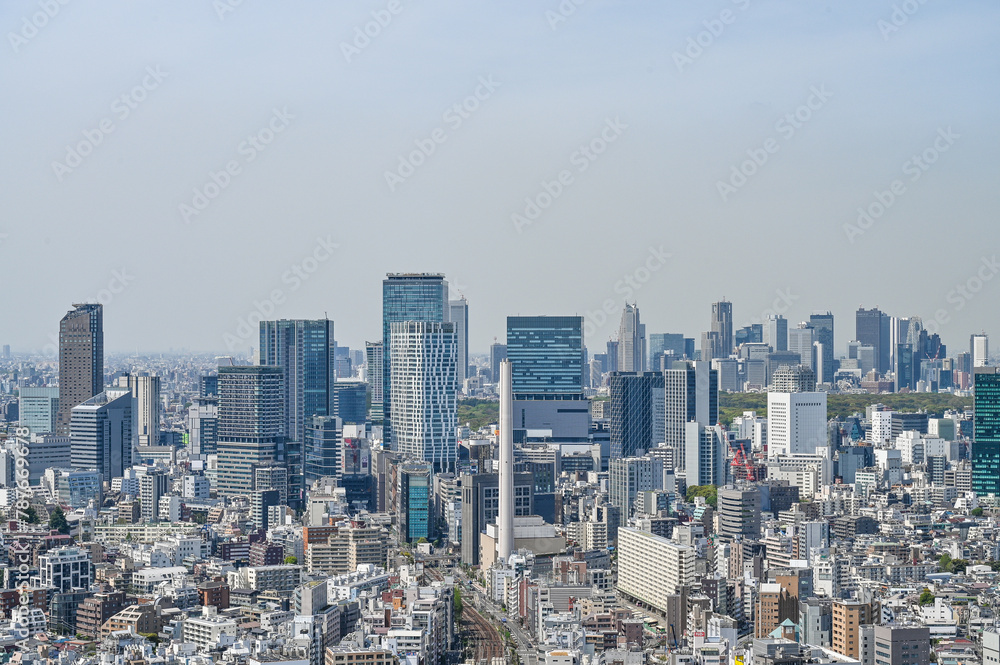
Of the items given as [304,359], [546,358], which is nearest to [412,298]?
[304,359]

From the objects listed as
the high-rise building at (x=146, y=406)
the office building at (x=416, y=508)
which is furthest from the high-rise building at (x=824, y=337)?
the office building at (x=416, y=508)

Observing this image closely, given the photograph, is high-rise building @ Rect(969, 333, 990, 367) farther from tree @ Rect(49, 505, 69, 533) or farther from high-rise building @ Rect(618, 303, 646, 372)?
tree @ Rect(49, 505, 69, 533)

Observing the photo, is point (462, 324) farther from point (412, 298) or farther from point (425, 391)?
point (425, 391)

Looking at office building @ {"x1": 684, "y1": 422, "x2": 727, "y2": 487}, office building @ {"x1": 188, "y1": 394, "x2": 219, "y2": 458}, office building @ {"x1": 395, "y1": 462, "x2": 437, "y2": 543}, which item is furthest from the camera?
office building @ {"x1": 188, "y1": 394, "x2": 219, "y2": 458}

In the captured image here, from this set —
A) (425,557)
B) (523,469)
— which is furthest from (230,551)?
(523,469)

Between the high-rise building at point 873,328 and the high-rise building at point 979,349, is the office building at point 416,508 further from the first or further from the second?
the high-rise building at point 873,328

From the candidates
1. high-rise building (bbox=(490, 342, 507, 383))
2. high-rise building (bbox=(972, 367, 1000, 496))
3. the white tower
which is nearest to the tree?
the white tower

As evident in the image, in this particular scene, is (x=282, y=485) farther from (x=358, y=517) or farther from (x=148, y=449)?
(x=148, y=449)
